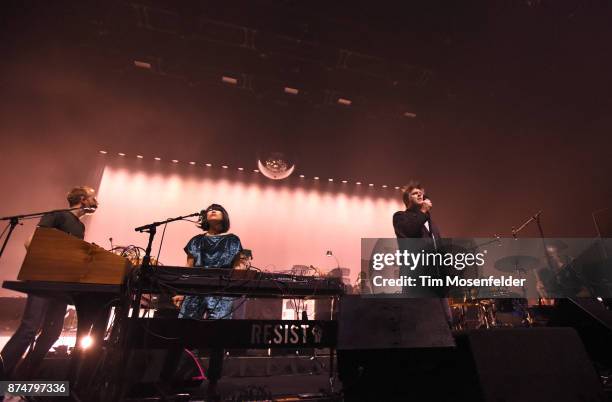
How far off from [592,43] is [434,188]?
14.1 feet

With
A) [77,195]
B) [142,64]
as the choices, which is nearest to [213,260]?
[77,195]

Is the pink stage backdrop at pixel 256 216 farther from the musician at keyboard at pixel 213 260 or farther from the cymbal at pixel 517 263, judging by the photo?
the musician at keyboard at pixel 213 260

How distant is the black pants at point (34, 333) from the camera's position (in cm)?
261

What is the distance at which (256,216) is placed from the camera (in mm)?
8344

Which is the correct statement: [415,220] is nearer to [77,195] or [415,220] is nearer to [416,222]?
[416,222]

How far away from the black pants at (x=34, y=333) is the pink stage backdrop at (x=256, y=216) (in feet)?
14.5

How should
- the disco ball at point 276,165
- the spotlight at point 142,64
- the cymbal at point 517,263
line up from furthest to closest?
the disco ball at point 276,165 → the cymbal at point 517,263 → the spotlight at point 142,64

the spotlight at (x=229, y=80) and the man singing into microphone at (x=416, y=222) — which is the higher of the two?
the spotlight at (x=229, y=80)

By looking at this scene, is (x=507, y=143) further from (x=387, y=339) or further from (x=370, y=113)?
(x=387, y=339)

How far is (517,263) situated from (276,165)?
17.6ft

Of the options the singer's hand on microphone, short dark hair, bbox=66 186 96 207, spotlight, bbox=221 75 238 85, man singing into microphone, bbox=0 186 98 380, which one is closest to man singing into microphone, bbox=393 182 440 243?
the singer's hand on microphone

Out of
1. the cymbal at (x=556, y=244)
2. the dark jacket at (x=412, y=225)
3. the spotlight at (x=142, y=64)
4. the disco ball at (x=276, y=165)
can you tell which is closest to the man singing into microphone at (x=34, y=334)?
the dark jacket at (x=412, y=225)

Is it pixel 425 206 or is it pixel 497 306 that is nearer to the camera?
pixel 425 206

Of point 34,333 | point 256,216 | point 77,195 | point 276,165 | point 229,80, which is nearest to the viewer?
point 34,333
